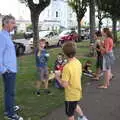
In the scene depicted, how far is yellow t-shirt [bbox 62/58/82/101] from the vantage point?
674cm

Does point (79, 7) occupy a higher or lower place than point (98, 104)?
higher

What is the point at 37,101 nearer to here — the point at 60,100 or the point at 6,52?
the point at 60,100

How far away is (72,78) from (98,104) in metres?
3.20

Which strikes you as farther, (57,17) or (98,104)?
(57,17)

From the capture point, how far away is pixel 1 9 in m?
67.3

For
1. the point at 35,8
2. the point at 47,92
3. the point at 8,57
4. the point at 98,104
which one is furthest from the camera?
the point at 35,8

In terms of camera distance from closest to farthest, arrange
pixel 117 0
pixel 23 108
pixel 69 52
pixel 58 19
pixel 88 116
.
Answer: pixel 69 52, pixel 88 116, pixel 23 108, pixel 117 0, pixel 58 19

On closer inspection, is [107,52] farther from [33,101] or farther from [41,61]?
[33,101]

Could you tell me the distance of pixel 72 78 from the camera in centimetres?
680

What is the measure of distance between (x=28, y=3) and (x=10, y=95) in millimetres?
18324

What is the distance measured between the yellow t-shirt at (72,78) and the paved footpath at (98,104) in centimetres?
159

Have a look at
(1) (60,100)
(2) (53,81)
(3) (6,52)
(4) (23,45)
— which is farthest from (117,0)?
(3) (6,52)

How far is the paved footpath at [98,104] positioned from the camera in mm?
8617

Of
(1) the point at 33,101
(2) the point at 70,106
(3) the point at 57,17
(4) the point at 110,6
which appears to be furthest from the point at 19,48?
(3) the point at 57,17
